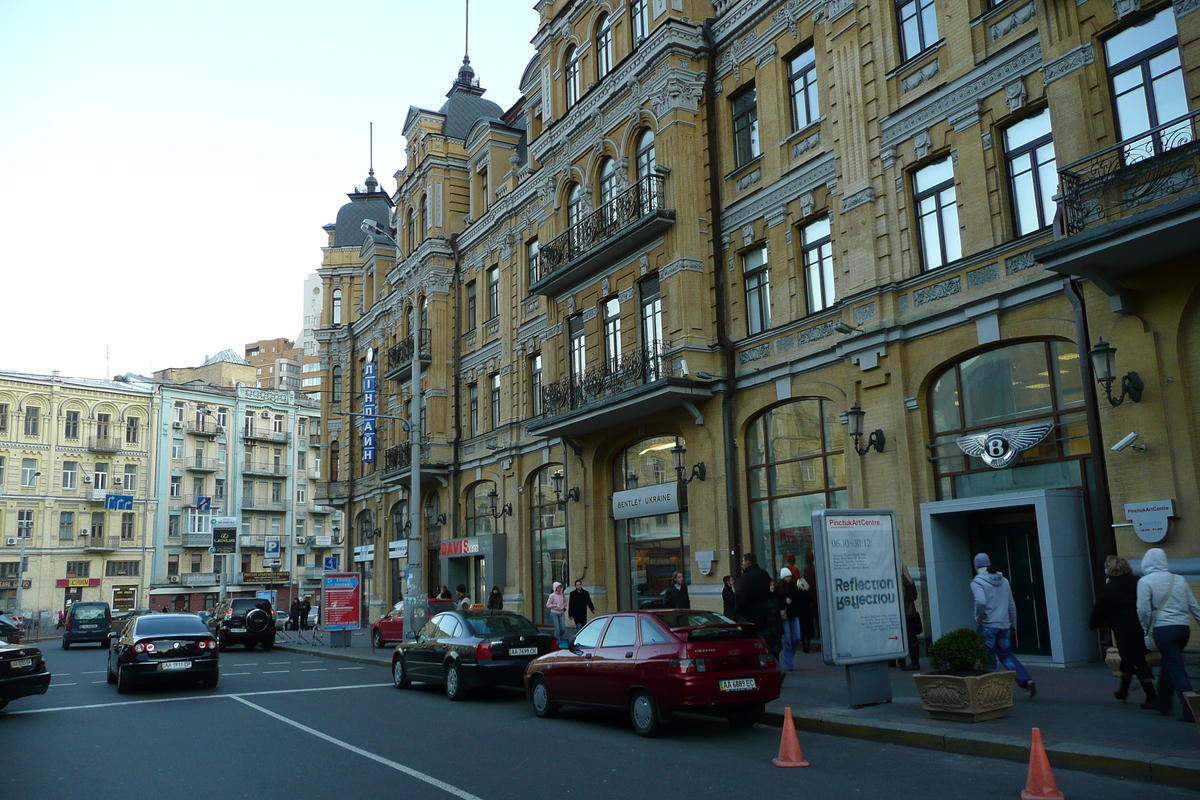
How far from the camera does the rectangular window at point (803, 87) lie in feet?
66.5

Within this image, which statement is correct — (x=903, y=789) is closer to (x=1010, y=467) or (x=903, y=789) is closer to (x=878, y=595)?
(x=878, y=595)

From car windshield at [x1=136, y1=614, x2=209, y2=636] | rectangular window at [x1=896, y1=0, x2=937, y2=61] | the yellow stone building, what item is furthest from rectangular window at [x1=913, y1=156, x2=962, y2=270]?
car windshield at [x1=136, y1=614, x2=209, y2=636]

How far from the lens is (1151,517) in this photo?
13164 millimetres

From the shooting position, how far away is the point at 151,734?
12.4m

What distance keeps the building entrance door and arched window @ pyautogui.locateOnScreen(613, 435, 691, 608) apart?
7.89m

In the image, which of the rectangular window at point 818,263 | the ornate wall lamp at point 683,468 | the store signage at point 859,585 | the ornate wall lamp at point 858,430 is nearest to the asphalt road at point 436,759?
the store signage at point 859,585

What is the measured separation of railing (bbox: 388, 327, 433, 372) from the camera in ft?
121

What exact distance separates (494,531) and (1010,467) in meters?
20.0

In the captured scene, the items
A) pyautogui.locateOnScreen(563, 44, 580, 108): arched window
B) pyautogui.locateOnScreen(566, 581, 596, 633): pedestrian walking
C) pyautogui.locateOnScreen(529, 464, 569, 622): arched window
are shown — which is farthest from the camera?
pyautogui.locateOnScreen(529, 464, 569, 622): arched window

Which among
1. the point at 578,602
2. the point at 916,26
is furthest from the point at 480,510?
the point at 916,26

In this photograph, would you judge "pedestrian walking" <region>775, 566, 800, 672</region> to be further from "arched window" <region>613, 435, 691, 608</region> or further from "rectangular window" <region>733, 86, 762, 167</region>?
"rectangular window" <region>733, 86, 762, 167</region>

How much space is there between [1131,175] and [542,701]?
11137 millimetres

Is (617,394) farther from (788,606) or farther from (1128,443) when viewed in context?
(1128,443)

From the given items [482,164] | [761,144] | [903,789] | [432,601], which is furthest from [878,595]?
[482,164]
